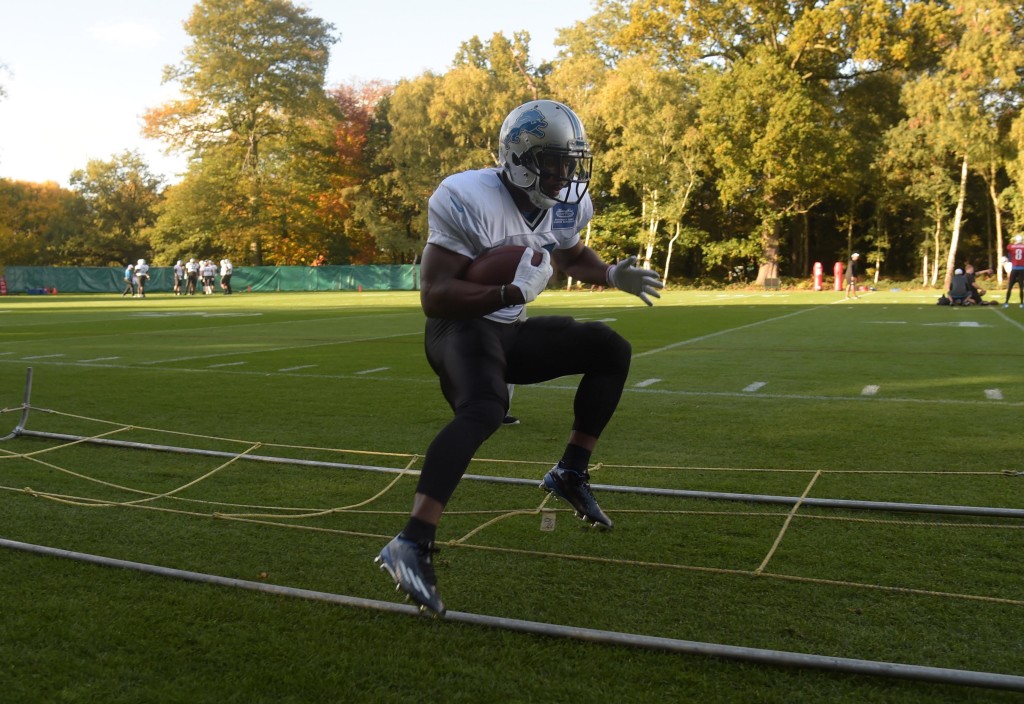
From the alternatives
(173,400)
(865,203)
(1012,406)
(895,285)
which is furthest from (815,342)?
(865,203)

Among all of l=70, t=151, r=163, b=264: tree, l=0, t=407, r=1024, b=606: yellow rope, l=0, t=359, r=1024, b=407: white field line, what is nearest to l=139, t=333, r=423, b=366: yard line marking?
l=0, t=359, r=1024, b=407: white field line

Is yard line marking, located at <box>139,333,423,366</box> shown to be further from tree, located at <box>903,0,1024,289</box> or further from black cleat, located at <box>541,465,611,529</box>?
tree, located at <box>903,0,1024,289</box>

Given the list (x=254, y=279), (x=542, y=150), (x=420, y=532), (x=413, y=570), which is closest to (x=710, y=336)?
(x=542, y=150)

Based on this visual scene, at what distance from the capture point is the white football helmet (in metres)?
4.05

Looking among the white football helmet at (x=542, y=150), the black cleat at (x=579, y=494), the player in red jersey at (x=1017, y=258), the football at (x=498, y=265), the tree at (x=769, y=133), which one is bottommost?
the black cleat at (x=579, y=494)

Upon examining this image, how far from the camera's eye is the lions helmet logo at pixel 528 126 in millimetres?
4086

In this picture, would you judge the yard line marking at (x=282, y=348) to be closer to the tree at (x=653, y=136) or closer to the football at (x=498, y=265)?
the football at (x=498, y=265)

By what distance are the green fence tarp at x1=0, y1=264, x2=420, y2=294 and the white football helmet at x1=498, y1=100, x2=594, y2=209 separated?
49144 millimetres

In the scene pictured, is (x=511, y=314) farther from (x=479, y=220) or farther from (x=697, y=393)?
(x=697, y=393)

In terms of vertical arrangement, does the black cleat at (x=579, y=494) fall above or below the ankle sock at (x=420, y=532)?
below

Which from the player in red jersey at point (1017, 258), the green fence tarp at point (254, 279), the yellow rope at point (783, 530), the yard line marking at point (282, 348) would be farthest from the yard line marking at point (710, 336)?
the green fence tarp at point (254, 279)

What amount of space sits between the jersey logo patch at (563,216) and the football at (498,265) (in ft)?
1.64

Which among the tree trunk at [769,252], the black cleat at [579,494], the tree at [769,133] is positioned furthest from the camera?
the tree trunk at [769,252]

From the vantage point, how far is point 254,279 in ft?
178
